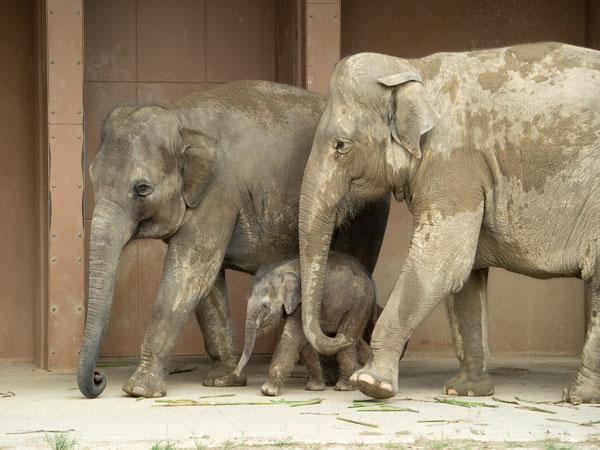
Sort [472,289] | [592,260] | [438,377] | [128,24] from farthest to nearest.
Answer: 1. [128,24]
2. [438,377]
3. [472,289]
4. [592,260]

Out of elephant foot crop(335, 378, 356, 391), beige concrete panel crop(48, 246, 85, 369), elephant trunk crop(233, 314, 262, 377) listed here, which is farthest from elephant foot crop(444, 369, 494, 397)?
beige concrete panel crop(48, 246, 85, 369)

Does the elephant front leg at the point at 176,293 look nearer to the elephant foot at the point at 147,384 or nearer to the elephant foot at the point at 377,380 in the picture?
the elephant foot at the point at 147,384

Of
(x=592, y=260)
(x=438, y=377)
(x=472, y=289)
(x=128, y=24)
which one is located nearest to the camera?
(x=592, y=260)

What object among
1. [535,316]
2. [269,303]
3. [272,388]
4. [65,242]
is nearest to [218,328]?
[269,303]

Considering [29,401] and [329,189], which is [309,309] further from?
[29,401]

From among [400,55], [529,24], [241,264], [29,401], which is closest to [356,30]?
[400,55]

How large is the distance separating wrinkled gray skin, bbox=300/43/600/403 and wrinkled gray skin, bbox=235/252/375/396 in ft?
0.59

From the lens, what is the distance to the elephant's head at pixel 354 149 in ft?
27.0

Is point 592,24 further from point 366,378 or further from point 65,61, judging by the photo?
point 366,378

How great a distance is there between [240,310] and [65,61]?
2.14 m

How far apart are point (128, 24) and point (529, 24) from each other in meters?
2.71

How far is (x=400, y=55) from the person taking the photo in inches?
429

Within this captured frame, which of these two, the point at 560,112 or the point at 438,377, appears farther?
the point at 438,377

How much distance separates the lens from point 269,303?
8.51 meters
